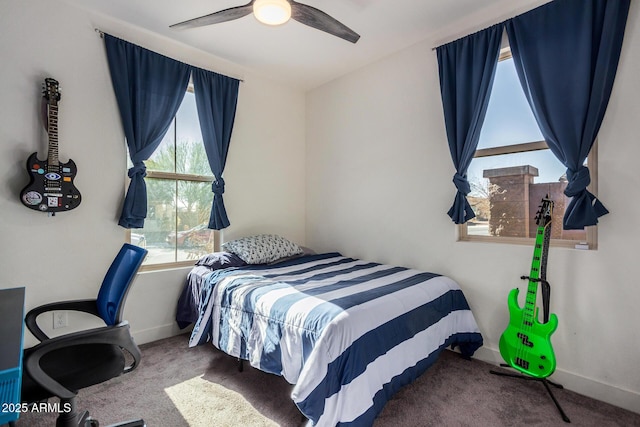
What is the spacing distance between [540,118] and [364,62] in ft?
6.08

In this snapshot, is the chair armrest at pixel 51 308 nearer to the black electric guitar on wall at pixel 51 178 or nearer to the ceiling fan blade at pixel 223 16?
the black electric guitar on wall at pixel 51 178

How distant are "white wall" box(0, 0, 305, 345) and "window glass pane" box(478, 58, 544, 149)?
2691 millimetres

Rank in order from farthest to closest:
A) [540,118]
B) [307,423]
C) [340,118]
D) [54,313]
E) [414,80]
Answer: [340,118] < [414,80] < [54,313] < [540,118] < [307,423]

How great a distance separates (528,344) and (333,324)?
136 cm

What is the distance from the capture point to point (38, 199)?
7.17 feet

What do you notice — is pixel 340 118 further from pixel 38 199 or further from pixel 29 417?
pixel 29 417

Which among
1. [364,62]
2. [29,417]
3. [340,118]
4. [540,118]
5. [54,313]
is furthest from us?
[340,118]

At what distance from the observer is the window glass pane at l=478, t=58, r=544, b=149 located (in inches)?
92.2

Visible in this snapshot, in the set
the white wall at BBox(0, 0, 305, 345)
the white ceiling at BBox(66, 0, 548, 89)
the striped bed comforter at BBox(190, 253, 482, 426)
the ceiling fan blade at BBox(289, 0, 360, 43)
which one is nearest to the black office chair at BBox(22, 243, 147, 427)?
the striped bed comforter at BBox(190, 253, 482, 426)

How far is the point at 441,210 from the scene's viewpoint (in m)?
2.76

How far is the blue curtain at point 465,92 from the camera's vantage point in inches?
95.0

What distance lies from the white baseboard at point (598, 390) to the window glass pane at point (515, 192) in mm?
930

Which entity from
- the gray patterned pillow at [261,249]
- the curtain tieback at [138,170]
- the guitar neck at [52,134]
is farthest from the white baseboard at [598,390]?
the guitar neck at [52,134]

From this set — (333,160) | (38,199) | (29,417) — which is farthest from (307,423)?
(333,160)
